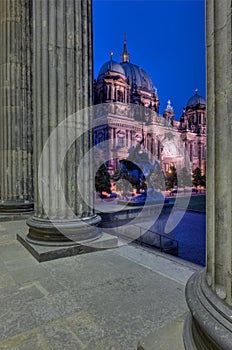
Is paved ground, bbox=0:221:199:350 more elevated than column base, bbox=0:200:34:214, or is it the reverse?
column base, bbox=0:200:34:214

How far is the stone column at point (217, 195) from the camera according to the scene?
1.46m

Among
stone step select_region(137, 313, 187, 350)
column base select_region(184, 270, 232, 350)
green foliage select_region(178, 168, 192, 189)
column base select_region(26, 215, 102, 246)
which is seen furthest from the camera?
green foliage select_region(178, 168, 192, 189)

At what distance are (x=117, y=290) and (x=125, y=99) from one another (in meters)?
49.1

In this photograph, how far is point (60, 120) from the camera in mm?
4785

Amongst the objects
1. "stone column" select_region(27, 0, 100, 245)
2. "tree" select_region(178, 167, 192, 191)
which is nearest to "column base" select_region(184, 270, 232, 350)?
"stone column" select_region(27, 0, 100, 245)

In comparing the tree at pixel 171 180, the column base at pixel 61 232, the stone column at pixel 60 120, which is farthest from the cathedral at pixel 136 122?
the column base at pixel 61 232

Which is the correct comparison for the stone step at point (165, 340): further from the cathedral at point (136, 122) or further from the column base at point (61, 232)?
the cathedral at point (136, 122)

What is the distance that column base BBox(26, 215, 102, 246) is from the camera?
4.66m

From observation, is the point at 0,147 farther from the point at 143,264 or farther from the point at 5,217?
the point at 143,264

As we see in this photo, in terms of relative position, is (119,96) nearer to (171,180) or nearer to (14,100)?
(171,180)

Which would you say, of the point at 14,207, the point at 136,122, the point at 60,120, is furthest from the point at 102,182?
the point at 136,122

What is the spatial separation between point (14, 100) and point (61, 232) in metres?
5.83

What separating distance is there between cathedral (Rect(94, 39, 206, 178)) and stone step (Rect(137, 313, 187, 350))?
103 ft

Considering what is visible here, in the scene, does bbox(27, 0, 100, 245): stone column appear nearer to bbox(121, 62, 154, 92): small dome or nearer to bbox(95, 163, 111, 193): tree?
bbox(95, 163, 111, 193): tree
